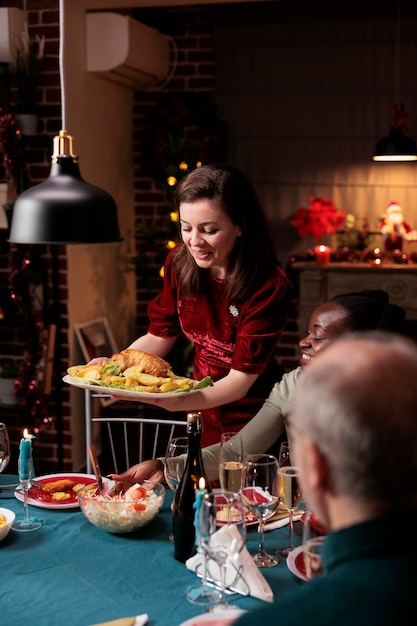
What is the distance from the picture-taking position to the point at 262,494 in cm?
170

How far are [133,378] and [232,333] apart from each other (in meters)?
0.44

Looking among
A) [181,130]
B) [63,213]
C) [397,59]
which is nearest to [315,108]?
[397,59]

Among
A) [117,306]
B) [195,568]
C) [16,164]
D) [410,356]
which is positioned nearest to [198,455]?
[195,568]

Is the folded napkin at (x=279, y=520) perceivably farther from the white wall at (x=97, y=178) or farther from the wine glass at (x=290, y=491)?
the white wall at (x=97, y=178)

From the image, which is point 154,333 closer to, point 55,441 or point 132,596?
point 132,596

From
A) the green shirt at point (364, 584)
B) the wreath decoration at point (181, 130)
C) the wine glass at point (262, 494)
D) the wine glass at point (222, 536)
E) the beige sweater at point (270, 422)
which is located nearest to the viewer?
the green shirt at point (364, 584)

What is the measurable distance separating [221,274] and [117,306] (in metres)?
2.64

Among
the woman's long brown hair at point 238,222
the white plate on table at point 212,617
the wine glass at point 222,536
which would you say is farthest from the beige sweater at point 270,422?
the white plate on table at point 212,617

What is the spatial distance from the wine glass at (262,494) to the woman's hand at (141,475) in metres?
0.40

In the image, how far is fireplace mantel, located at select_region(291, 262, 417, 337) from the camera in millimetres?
5137

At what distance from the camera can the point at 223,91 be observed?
17.3 feet

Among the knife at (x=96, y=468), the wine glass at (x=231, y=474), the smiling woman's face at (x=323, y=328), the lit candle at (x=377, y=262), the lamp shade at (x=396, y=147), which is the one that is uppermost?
the lamp shade at (x=396, y=147)

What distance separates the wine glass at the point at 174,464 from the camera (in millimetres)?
1844

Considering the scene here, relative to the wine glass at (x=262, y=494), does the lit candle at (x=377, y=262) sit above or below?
above
